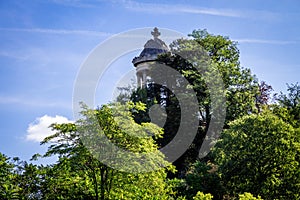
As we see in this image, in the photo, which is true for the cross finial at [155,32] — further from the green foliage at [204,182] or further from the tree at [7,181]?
the tree at [7,181]

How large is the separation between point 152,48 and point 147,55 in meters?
0.70

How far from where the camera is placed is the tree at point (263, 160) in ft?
60.8

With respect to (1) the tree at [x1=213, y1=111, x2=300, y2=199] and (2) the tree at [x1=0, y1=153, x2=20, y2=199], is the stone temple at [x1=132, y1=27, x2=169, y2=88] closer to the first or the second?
(1) the tree at [x1=213, y1=111, x2=300, y2=199]

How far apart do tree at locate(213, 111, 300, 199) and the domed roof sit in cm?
1544

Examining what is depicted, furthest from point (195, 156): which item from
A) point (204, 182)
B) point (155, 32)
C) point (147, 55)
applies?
point (155, 32)

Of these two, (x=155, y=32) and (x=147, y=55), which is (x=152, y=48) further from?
(x=155, y=32)

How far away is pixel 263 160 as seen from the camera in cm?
1880

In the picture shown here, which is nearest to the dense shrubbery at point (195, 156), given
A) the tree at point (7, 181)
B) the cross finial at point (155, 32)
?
the tree at point (7, 181)

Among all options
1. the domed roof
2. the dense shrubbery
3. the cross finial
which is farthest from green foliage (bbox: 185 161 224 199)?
the cross finial

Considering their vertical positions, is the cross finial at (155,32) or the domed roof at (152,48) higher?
the cross finial at (155,32)

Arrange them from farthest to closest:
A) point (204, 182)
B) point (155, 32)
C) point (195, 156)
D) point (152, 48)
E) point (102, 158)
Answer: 1. point (155, 32)
2. point (152, 48)
3. point (195, 156)
4. point (204, 182)
5. point (102, 158)

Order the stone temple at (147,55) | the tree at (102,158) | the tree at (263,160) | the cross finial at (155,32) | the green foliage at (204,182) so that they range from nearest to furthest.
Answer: the tree at (102,158), the tree at (263,160), the green foliage at (204,182), the stone temple at (147,55), the cross finial at (155,32)

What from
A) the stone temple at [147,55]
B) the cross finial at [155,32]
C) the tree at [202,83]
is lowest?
the tree at [202,83]

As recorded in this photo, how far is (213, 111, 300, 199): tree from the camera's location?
1853cm
